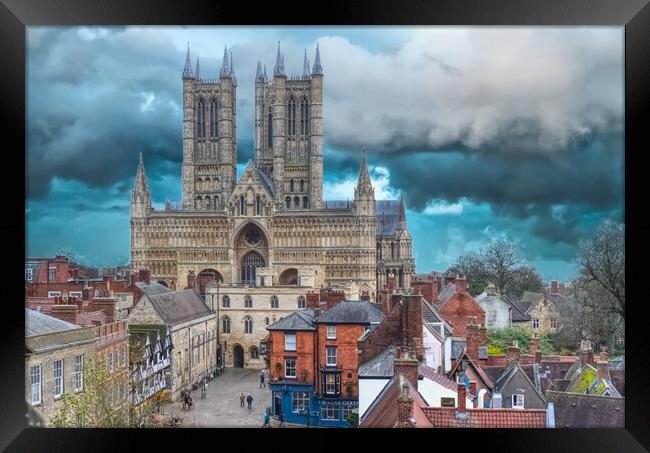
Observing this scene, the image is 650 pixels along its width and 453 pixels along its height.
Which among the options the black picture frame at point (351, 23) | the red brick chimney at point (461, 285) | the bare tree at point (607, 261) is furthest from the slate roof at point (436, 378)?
the bare tree at point (607, 261)

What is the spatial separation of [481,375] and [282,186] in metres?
6.46

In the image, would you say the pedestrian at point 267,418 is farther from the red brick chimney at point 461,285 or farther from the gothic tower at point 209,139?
the gothic tower at point 209,139

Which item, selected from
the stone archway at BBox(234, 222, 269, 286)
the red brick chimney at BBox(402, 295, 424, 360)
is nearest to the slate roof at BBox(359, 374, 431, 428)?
the red brick chimney at BBox(402, 295, 424, 360)

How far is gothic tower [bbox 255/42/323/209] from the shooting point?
36.3 ft

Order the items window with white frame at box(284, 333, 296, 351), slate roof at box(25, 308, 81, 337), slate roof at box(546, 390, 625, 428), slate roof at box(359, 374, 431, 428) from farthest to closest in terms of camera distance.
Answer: window with white frame at box(284, 333, 296, 351), slate roof at box(546, 390, 625, 428), slate roof at box(25, 308, 81, 337), slate roof at box(359, 374, 431, 428)

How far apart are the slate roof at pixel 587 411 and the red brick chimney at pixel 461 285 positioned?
208 centimetres

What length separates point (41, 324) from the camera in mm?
8016

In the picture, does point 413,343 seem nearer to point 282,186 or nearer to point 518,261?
point 518,261

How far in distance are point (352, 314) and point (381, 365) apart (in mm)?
1216

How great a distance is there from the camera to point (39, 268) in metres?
9.09

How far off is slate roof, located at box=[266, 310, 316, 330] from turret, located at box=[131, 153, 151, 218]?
2917 millimetres

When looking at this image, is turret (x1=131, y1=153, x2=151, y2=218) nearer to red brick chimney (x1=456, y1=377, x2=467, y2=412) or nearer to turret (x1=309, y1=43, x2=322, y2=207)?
turret (x1=309, y1=43, x2=322, y2=207)
